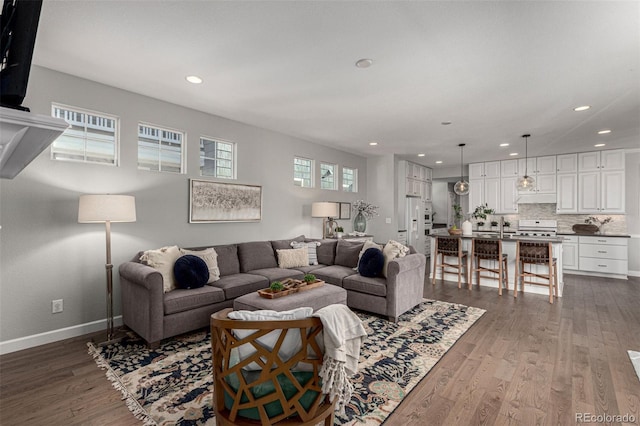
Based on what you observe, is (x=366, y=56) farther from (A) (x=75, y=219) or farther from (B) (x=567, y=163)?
(B) (x=567, y=163)

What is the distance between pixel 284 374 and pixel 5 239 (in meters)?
3.16

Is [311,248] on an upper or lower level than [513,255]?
upper

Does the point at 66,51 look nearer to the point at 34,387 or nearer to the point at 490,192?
the point at 34,387

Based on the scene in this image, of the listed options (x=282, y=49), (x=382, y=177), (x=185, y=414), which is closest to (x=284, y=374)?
(x=185, y=414)

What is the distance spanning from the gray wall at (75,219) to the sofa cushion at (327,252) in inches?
56.5

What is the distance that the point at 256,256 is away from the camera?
178 inches

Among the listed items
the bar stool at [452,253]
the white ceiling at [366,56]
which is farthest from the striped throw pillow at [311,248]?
the bar stool at [452,253]

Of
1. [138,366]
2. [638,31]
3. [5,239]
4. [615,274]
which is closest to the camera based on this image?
[638,31]

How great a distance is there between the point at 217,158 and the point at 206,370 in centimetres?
302

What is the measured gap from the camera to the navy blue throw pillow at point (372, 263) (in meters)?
4.00

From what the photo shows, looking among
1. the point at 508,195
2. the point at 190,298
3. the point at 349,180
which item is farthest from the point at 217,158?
the point at 508,195

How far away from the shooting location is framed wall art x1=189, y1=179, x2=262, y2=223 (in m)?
4.27

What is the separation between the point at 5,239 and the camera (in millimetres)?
2918

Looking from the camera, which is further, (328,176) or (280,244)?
(328,176)
